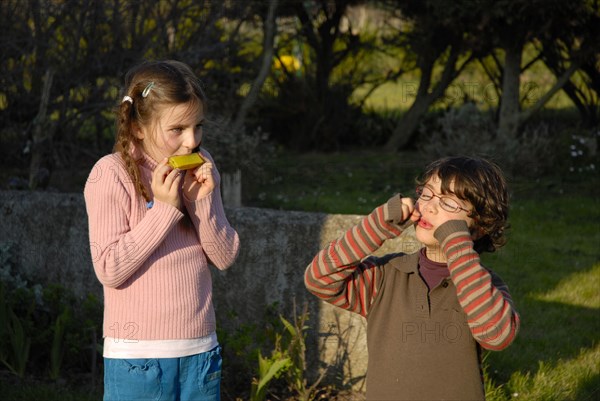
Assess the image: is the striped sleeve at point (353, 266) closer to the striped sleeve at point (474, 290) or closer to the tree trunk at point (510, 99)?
the striped sleeve at point (474, 290)

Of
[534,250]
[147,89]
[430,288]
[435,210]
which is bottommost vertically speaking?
[534,250]

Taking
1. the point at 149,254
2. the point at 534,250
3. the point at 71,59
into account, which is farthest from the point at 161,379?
the point at 71,59

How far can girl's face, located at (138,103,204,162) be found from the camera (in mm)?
2209

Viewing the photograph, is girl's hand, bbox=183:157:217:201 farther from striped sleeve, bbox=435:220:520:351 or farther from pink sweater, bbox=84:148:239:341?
striped sleeve, bbox=435:220:520:351

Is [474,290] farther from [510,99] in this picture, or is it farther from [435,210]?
[510,99]

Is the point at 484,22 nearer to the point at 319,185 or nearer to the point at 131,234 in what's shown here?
the point at 319,185

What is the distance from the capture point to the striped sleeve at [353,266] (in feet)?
6.66

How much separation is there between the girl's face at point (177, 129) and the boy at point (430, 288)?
18.8 inches

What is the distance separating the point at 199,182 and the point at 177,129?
16 cm

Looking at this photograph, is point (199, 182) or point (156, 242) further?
point (199, 182)

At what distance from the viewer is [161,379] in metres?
2.18

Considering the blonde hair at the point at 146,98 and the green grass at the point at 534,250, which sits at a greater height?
the blonde hair at the point at 146,98

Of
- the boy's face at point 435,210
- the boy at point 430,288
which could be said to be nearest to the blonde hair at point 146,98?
the boy at point 430,288

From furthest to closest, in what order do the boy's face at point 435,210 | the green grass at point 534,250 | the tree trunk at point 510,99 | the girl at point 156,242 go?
the tree trunk at point 510,99, the green grass at point 534,250, the girl at point 156,242, the boy's face at point 435,210
